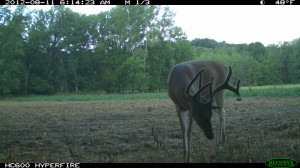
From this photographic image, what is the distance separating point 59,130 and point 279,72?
159 feet

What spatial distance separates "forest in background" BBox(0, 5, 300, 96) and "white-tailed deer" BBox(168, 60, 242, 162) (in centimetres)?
3252

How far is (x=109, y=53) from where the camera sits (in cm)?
5922

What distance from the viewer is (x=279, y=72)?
5178 cm

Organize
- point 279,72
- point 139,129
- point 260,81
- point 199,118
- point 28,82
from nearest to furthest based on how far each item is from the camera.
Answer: point 199,118, point 139,129, point 260,81, point 279,72, point 28,82

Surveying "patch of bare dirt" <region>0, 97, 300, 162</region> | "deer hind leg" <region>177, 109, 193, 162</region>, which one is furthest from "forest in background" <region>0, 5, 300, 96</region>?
"deer hind leg" <region>177, 109, 193, 162</region>

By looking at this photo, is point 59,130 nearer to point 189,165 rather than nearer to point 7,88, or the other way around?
point 189,165

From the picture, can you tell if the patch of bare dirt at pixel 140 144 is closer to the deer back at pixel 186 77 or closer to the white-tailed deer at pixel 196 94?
the white-tailed deer at pixel 196 94

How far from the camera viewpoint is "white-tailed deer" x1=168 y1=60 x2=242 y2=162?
538 centimetres

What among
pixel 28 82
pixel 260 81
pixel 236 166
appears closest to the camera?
pixel 236 166

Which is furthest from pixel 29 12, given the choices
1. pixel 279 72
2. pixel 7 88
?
pixel 279 72

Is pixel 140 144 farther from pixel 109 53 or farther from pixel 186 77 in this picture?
pixel 109 53

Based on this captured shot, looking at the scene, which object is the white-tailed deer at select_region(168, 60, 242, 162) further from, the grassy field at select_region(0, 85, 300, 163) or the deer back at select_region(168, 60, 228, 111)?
the grassy field at select_region(0, 85, 300, 163)

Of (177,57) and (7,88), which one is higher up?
(177,57)

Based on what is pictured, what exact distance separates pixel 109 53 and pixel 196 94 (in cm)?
5480
